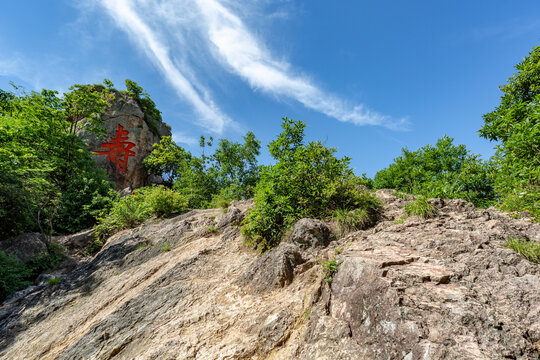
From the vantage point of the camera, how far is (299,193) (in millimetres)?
5777

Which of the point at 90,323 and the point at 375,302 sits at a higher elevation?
the point at 375,302

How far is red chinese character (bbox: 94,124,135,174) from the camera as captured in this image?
22156 millimetres

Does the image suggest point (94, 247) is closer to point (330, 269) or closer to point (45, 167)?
point (45, 167)

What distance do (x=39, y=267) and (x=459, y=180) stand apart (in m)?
20.4

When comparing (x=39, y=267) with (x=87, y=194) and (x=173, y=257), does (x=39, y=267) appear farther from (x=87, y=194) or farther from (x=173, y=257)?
(x=173, y=257)

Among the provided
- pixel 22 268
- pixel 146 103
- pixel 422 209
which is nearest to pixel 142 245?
pixel 22 268

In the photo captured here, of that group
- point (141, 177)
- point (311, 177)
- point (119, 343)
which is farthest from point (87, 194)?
point (311, 177)

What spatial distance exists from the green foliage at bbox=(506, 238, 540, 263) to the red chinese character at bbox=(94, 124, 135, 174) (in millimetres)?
26555

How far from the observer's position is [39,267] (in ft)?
31.8

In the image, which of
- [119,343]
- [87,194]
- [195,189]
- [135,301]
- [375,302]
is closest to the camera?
[375,302]

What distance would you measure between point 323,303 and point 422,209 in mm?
3073

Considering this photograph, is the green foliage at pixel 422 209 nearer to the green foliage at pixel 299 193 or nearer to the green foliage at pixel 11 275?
the green foliage at pixel 299 193

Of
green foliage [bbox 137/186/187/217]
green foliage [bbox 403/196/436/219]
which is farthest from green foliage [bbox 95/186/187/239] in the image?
green foliage [bbox 403/196/436/219]

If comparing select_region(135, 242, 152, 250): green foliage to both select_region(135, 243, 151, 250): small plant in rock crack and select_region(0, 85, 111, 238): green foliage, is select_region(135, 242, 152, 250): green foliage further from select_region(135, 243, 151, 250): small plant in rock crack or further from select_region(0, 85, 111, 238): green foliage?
select_region(0, 85, 111, 238): green foliage
